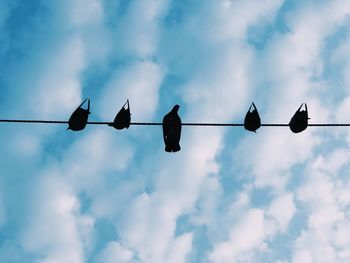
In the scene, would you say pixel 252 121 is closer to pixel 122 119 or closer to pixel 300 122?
pixel 300 122

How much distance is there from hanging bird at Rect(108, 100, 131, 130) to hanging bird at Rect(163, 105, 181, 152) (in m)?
1.40

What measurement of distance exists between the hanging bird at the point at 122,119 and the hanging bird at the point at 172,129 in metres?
1.40

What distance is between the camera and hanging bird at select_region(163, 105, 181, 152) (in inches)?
570

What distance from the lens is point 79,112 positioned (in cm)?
1342

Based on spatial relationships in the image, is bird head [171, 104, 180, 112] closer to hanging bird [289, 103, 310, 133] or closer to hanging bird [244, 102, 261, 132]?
hanging bird [244, 102, 261, 132]

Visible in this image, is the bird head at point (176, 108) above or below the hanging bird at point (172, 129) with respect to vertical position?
above

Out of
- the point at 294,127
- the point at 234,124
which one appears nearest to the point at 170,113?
the point at 234,124

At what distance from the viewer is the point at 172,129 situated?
1456cm

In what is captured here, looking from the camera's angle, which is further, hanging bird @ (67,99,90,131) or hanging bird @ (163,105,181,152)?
hanging bird @ (163,105,181,152)

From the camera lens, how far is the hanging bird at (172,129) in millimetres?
14469

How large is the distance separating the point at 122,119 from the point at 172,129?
1.85m

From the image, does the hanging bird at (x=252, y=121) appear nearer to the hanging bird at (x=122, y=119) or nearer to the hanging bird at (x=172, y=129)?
the hanging bird at (x=172, y=129)

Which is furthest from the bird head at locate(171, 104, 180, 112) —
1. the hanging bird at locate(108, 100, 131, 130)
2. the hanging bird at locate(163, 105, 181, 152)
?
the hanging bird at locate(108, 100, 131, 130)

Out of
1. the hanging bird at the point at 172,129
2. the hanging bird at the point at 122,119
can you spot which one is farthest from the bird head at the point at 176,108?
the hanging bird at the point at 122,119
